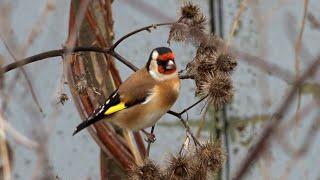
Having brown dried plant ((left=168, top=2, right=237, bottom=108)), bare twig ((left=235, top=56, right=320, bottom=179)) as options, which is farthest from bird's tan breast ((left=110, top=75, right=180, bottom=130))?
bare twig ((left=235, top=56, right=320, bottom=179))

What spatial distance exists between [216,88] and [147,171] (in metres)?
0.28

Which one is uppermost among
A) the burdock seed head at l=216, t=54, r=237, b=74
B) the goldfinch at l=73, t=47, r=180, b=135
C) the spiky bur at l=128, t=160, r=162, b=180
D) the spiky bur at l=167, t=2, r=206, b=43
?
the spiky bur at l=167, t=2, r=206, b=43

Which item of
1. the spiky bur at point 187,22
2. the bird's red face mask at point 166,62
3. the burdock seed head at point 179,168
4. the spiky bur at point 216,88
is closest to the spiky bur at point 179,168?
the burdock seed head at point 179,168

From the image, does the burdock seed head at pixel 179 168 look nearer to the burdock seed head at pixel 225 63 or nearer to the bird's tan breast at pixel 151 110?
the burdock seed head at pixel 225 63

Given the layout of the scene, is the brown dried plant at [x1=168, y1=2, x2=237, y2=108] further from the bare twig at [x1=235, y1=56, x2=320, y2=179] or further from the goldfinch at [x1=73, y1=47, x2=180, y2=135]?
the bare twig at [x1=235, y1=56, x2=320, y2=179]

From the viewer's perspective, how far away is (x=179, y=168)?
2.18 metres

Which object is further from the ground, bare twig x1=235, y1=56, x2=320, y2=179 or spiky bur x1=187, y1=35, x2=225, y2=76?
bare twig x1=235, y1=56, x2=320, y2=179

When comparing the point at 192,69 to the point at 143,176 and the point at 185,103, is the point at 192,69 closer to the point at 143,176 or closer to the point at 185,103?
the point at 143,176

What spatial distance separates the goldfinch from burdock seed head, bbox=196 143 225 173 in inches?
15.4

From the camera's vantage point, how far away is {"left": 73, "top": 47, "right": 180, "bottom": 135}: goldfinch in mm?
2586

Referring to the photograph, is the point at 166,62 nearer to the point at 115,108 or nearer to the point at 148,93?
the point at 148,93

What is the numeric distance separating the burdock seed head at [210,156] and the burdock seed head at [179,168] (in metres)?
0.04

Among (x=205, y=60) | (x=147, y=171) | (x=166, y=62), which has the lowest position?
(x=147, y=171)

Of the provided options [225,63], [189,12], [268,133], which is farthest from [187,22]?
[268,133]
